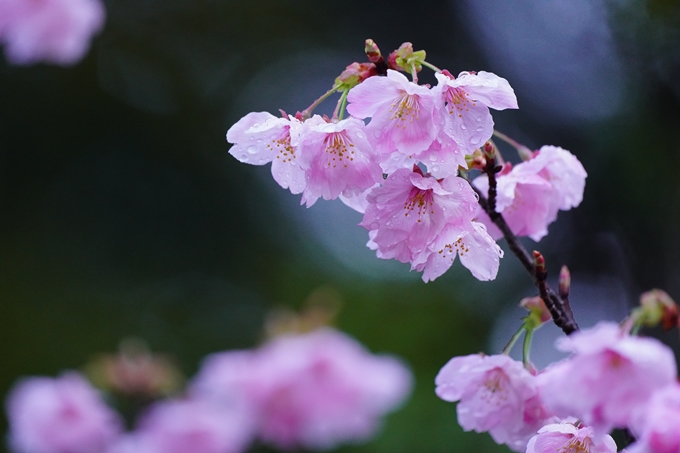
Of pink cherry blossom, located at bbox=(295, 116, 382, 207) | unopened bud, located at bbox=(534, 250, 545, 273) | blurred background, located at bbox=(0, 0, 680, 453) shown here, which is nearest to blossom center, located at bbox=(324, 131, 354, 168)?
pink cherry blossom, located at bbox=(295, 116, 382, 207)

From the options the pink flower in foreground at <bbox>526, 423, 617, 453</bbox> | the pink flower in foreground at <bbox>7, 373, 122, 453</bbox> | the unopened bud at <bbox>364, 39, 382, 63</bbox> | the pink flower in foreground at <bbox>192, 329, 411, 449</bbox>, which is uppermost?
the pink flower in foreground at <bbox>7, 373, 122, 453</bbox>

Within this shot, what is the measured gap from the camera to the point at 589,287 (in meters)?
4.86

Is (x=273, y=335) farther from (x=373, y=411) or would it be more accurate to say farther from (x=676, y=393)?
(x=676, y=393)

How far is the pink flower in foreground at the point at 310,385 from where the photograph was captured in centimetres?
310

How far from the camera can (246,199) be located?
752 cm

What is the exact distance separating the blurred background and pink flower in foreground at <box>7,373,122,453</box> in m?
1.96

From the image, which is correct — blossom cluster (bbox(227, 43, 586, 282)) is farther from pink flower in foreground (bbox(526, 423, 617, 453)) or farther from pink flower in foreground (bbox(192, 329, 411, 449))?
pink flower in foreground (bbox(192, 329, 411, 449))

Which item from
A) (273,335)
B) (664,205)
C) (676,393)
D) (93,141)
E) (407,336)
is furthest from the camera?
(93,141)

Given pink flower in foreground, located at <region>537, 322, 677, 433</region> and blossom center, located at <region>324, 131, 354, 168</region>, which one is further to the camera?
blossom center, located at <region>324, 131, 354, 168</region>

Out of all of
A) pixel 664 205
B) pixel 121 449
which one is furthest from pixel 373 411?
pixel 664 205

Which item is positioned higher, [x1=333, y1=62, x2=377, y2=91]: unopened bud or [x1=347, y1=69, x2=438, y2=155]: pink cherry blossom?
[x1=333, y1=62, x2=377, y2=91]: unopened bud

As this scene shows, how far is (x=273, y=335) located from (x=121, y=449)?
0.93 m

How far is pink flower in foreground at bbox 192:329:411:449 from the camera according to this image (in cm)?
310

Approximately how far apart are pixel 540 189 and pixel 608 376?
0.54 meters
